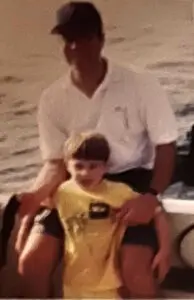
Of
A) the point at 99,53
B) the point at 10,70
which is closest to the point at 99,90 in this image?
the point at 99,53

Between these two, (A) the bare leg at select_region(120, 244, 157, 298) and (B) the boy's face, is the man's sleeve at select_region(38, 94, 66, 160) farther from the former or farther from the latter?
(A) the bare leg at select_region(120, 244, 157, 298)

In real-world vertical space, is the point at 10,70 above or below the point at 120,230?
above

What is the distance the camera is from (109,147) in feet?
4.60

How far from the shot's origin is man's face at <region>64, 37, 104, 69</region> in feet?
4.67

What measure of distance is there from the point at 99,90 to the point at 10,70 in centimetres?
19

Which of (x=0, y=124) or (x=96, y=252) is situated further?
(x=0, y=124)

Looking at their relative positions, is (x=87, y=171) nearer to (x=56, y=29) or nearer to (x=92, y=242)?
(x=92, y=242)

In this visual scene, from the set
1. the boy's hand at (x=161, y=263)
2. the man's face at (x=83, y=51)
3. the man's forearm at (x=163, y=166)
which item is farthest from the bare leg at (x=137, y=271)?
the man's face at (x=83, y=51)

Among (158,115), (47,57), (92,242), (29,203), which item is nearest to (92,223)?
(92,242)

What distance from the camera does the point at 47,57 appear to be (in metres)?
1.47

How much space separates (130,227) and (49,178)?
0.19 metres

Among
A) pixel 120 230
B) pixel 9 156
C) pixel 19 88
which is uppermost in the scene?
pixel 19 88

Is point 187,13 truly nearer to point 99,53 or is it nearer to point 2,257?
point 99,53

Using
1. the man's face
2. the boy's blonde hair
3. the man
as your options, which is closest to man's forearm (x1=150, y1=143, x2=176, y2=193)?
the man
